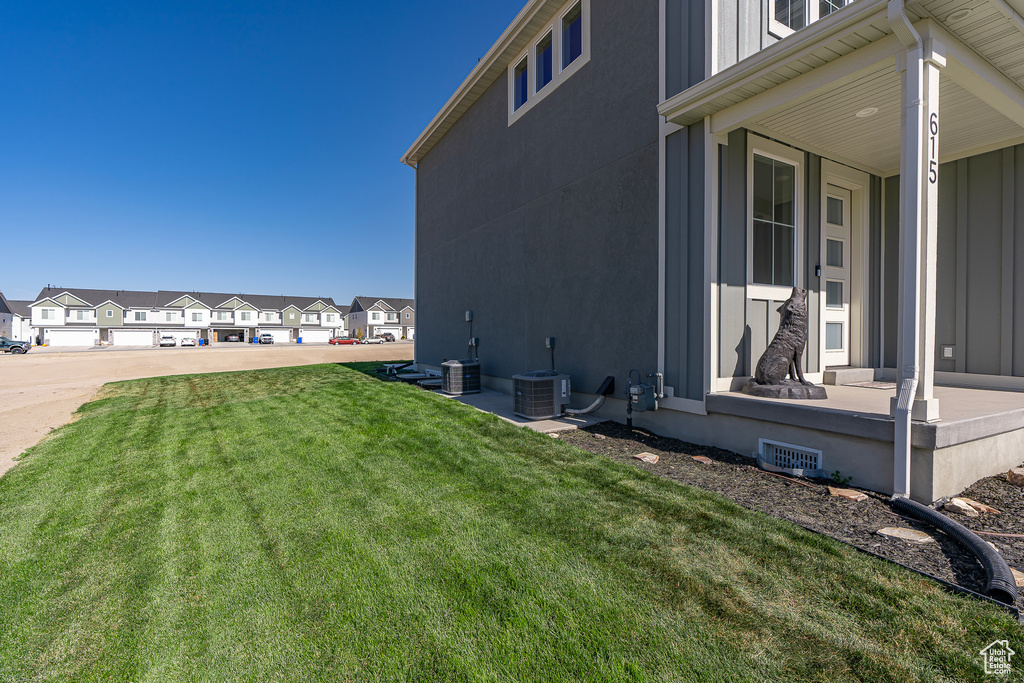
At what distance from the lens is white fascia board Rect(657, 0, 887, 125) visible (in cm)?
361

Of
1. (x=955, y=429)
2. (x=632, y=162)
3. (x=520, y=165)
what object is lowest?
(x=955, y=429)

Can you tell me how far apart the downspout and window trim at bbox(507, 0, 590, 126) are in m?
4.59

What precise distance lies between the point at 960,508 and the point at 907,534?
81cm

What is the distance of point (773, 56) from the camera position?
4.20 m

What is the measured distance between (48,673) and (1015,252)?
32.1 feet

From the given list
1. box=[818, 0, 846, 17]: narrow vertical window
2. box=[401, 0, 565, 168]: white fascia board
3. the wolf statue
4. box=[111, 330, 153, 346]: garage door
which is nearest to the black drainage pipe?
the wolf statue

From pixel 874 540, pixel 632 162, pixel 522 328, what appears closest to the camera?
pixel 874 540

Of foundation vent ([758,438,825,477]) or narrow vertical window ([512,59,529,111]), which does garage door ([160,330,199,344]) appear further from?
foundation vent ([758,438,825,477])

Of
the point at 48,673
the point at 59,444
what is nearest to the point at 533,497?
the point at 48,673

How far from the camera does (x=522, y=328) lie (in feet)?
28.7

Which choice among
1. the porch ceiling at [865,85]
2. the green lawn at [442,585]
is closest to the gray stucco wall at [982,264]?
the porch ceiling at [865,85]

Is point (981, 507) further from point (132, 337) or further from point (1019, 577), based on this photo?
point (132, 337)

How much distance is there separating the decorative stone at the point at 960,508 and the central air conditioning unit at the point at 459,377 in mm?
7418

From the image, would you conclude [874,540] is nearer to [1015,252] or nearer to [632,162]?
[632,162]
